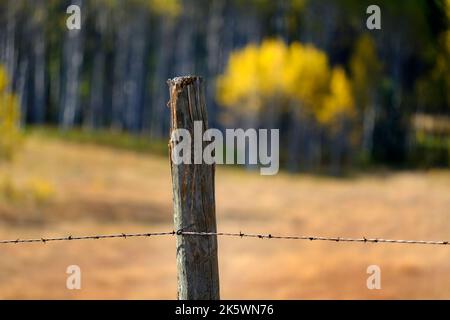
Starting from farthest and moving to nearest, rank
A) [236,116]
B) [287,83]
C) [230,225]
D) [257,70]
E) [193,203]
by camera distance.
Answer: [236,116], [287,83], [257,70], [230,225], [193,203]

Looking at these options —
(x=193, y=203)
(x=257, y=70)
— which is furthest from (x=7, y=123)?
(x=257, y=70)

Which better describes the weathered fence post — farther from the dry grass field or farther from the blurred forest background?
the blurred forest background

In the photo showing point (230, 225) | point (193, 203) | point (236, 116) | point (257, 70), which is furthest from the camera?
point (236, 116)

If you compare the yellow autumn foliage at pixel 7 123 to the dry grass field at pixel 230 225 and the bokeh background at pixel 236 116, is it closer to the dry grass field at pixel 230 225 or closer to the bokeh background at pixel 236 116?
the bokeh background at pixel 236 116

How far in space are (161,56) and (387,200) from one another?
21124 millimetres

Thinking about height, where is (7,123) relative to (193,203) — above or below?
above

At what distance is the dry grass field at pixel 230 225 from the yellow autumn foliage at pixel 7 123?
6.28 ft

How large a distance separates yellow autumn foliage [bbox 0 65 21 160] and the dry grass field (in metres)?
1.91

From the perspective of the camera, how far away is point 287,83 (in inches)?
1673

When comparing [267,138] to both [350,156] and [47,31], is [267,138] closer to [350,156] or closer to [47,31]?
[350,156]

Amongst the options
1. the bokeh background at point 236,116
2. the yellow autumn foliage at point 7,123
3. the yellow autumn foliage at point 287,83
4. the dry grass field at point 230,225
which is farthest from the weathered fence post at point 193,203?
the yellow autumn foliage at point 287,83

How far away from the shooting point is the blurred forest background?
141 feet

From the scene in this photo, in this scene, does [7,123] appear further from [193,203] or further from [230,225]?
[193,203]

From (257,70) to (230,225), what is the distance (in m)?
16.8
